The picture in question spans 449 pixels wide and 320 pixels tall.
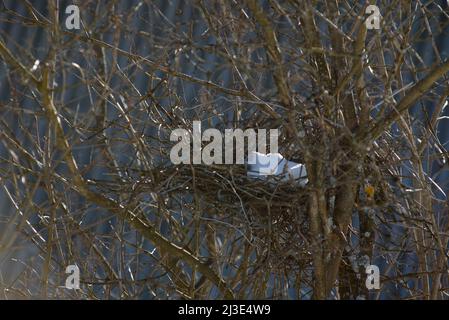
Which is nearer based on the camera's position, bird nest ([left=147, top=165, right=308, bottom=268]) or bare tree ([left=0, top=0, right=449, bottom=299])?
bare tree ([left=0, top=0, right=449, bottom=299])

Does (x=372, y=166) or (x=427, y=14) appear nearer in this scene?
(x=372, y=166)

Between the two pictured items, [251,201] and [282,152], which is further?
[282,152]

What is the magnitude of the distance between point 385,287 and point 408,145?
25.2 inches

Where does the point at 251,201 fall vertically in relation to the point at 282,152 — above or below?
below

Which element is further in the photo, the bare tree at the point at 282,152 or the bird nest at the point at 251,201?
the bird nest at the point at 251,201

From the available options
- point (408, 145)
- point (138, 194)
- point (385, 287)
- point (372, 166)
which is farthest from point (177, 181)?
point (385, 287)

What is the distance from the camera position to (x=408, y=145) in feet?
10.3

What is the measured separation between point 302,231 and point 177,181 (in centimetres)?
42

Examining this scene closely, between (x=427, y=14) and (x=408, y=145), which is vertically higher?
(x=427, y=14)

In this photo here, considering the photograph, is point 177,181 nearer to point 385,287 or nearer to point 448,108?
point 385,287
